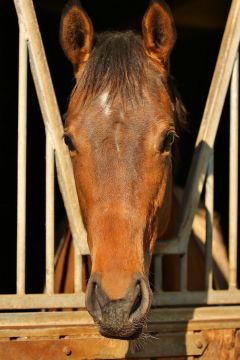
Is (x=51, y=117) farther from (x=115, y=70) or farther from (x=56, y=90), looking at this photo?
(x=56, y=90)

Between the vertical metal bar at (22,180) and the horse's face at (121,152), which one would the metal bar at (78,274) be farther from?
the horse's face at (121,152)

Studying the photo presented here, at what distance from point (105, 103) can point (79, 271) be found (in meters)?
0.75

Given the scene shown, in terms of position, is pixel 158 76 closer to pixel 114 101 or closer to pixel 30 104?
pixel 114 101

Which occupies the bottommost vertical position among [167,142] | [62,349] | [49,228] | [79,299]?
[62,349]

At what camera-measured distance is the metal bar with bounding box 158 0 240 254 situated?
124 inches

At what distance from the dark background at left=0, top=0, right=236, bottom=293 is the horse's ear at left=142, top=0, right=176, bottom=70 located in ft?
6.40

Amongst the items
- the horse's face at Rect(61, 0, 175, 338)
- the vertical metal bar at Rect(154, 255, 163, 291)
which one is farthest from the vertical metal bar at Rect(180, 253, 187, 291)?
the horse's face at Rect(61, 0, 175, 338)

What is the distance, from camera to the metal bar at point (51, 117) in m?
2.98

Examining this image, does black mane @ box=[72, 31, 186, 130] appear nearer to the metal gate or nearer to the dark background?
the metal gate

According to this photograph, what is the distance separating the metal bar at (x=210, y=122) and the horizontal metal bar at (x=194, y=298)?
10.0 inches

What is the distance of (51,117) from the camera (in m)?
3.01

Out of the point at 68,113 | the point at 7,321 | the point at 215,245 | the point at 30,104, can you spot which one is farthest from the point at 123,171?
the point at 30,104

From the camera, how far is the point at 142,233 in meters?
2.45

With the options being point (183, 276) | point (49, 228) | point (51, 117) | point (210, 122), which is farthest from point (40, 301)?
point (210, 122)
